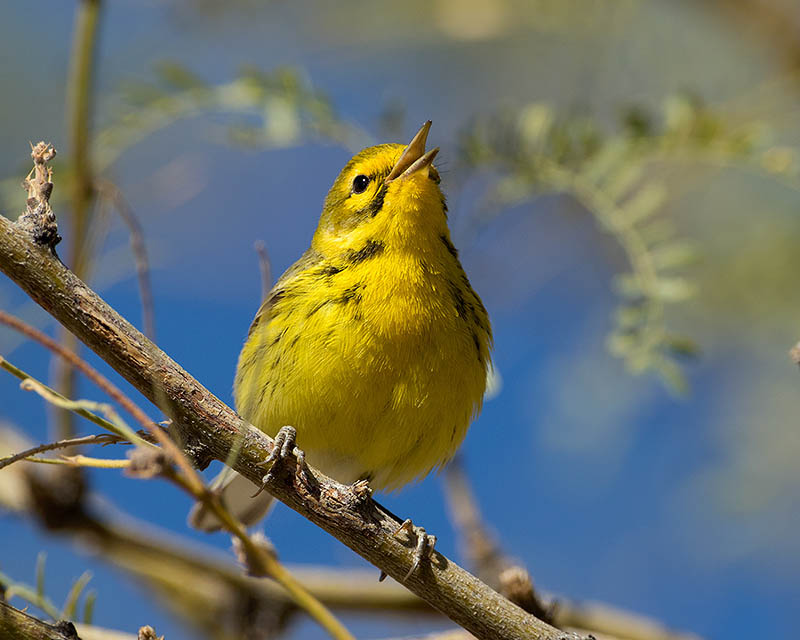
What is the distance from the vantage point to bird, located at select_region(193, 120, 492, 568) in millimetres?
3596

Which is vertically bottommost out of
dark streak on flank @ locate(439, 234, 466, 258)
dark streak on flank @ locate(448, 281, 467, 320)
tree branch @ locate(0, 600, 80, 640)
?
tree branch @ locate(0, 600, 80, 640)

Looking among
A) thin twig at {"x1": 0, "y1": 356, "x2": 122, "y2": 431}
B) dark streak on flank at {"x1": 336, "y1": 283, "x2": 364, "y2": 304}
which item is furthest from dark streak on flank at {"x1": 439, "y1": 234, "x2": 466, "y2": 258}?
thin twig at {"x1": 0, "y1": 356, "x2": 122, "y2": 431}

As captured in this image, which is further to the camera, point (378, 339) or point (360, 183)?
point (360, 183)

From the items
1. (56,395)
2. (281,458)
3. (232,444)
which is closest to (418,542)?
(281,458)

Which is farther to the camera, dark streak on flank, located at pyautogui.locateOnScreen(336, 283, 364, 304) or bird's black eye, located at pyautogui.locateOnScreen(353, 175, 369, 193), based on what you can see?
bird's black eye, located at pyautogui.locateOnScreen(353, 175, 369, 193)

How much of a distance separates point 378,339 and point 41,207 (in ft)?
5.26

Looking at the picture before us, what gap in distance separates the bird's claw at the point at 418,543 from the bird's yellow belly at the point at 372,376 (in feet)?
3.00

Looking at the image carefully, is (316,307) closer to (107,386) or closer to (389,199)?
(389,199)

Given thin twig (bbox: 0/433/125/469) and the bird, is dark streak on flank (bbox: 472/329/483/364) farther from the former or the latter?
thin twig (bbox: 0/433/125/469)

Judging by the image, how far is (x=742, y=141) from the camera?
4035 mm

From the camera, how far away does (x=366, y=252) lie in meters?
3.90

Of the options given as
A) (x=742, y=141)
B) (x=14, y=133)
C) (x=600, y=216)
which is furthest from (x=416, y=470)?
(x=14, y=133)

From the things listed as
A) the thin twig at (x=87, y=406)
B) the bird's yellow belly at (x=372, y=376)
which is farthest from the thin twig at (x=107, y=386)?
the bird's yellow belly at (x=372, y=376)

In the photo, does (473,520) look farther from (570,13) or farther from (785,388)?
(570,13)
